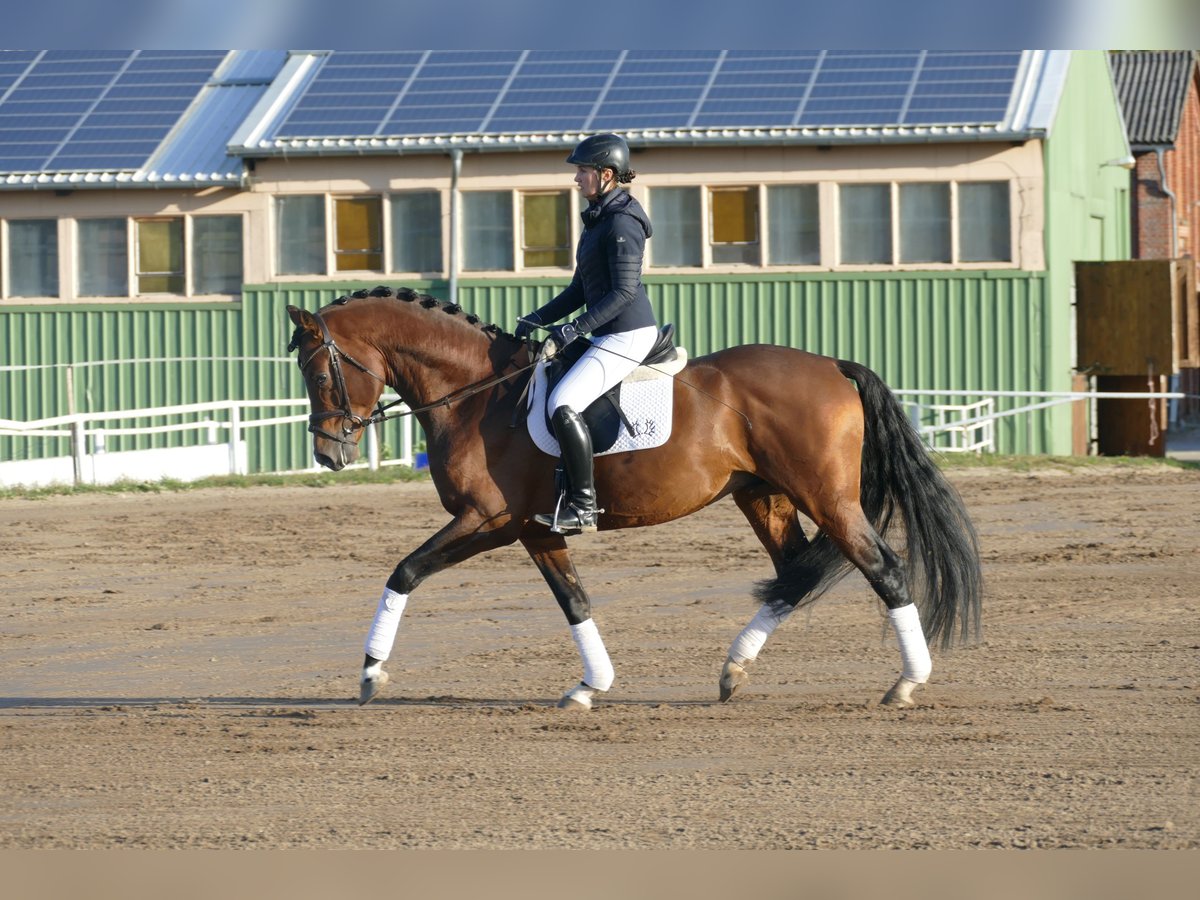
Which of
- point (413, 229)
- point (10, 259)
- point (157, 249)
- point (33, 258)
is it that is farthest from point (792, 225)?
point (10, 259)

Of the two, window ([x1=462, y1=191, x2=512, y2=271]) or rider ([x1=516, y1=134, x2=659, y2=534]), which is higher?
window ([x1=462, y1=191, x2=512, y2=271])

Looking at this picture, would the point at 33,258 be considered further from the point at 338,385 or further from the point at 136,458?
the point at 338,385

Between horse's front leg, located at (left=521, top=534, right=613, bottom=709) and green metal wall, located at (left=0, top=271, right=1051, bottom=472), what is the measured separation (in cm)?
1804

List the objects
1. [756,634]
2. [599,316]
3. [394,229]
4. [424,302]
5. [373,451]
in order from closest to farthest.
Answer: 1. [599,316]
2. [756,634]
3. [424,302]
4. [373,451]
5. [394,229]

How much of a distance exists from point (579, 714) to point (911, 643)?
1.56 m

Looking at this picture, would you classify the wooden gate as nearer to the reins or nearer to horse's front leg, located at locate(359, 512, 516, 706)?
the reins

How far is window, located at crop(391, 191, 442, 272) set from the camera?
2784 cm

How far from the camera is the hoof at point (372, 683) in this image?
8.17 m

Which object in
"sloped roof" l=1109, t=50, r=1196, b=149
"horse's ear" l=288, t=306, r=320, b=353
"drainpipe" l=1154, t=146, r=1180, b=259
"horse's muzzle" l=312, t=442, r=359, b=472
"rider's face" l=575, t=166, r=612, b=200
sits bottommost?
"horse's muzzle" l=312, t=442, r=359, b=472

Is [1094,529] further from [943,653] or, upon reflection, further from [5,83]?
[5,83]

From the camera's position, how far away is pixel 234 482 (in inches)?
864

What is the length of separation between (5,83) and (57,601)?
1997 centimetres

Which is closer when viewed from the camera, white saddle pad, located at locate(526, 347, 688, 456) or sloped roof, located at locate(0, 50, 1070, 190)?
white saddle pad, located at locate(526, 347, 688, 456)

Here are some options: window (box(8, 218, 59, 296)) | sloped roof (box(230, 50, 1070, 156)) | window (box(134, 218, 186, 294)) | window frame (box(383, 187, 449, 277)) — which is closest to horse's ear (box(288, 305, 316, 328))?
sloped roof (box(230, 50, 1070, 156))
